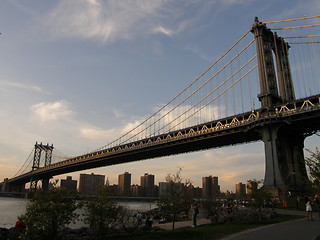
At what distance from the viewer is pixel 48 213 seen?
13.1 metres

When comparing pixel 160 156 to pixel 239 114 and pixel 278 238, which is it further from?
pixel 278 238

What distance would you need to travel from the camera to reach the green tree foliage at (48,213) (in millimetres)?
12630

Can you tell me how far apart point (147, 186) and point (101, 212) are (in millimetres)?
130296

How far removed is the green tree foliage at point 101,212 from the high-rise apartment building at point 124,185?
12244cm

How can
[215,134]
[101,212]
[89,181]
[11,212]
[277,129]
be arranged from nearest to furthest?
1. [101,212]
2. [277,129]
3. [11,212]
4. [215,134]
5. [89,181]

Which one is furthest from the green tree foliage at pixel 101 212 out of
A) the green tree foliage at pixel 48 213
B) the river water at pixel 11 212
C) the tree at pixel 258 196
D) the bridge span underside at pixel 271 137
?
the bridge span underside at pixel 271 137

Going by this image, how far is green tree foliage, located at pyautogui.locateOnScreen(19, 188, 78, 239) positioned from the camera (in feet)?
41.4

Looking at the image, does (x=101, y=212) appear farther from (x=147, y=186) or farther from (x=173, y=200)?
(x=147, y=186)

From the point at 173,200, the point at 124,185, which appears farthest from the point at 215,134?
the point at 124,185

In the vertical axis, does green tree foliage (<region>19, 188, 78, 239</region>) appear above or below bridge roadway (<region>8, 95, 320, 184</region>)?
below

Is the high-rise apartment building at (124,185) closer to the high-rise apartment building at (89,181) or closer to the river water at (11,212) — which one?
the high-rise apartment building at (89,181)

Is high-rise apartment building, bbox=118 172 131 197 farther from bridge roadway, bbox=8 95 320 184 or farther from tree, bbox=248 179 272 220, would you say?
tree, bbox=248 179 272 220

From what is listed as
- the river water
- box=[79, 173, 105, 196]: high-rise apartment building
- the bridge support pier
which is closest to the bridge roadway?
the bridge support pier

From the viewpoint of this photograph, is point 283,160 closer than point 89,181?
Yes
